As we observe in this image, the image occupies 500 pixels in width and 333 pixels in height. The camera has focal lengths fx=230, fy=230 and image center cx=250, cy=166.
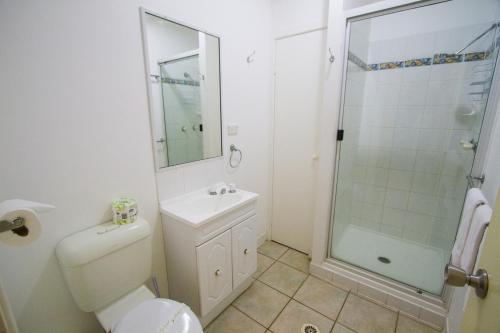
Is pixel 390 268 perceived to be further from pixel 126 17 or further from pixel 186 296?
pixel 126 17

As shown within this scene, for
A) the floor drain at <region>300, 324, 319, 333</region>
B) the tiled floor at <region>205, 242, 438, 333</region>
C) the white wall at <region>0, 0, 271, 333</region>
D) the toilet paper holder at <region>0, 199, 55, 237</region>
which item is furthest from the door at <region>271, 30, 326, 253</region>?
the toilet paper holder at <region>0, 199, 55, 237</region>

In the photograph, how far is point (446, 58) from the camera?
1.73 m

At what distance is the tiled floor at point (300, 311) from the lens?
5.05ft

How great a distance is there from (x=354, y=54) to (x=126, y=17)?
1.57 meters

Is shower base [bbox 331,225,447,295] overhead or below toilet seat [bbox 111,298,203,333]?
below

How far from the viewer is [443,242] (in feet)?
5.96

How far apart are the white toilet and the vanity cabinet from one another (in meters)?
0.22

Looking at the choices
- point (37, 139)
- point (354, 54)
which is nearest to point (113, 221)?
point (37, 139)

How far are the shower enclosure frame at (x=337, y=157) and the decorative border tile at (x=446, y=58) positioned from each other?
46 centimetres

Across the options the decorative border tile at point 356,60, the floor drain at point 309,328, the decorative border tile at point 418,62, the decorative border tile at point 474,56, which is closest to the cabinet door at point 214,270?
the floor drain at point 309,328

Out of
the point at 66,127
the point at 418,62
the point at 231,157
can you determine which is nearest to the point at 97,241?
the point at 66,127

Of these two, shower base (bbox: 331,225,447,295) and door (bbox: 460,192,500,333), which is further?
shower base (bbox: 331,225,447,295)

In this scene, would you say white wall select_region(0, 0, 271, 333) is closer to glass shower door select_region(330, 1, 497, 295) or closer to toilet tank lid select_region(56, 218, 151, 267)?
toilet tank lid select_region(56, 218, 151, 267)

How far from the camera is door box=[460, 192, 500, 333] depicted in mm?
459
